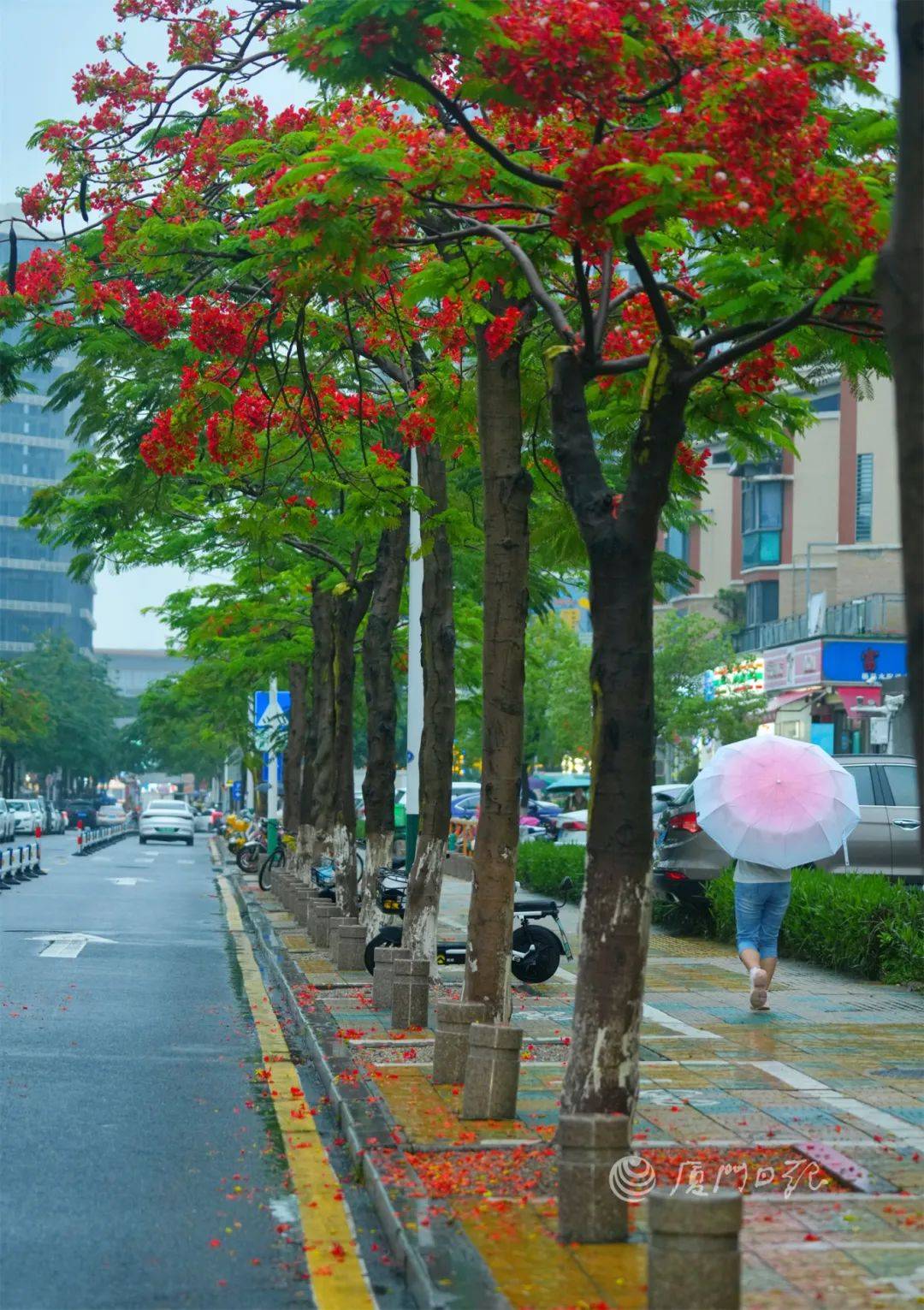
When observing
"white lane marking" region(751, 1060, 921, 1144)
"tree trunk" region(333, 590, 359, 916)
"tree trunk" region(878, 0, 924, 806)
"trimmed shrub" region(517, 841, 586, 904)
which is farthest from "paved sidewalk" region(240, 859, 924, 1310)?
"trimmed shrub" region(517, 841, 586, 904)

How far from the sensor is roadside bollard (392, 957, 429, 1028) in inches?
496

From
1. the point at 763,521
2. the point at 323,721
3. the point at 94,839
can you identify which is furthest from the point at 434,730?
the point at 94,839

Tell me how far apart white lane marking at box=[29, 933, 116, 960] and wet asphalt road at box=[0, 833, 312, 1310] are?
0.19 meters

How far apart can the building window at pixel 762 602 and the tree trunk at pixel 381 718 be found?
137 feet

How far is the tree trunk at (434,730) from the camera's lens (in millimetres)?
14578

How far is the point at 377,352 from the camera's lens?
15.0 metres

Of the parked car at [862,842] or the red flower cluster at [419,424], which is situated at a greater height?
the red flower cluster at [419,424]

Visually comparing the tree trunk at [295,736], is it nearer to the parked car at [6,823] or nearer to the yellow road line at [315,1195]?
the parked car at [6,823]

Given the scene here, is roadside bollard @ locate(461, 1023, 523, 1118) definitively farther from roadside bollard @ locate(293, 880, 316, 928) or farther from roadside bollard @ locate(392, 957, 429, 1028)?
roadside bollard @ locate(293, 880, 316, 928)

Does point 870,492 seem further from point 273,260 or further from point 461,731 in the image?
point 273,260

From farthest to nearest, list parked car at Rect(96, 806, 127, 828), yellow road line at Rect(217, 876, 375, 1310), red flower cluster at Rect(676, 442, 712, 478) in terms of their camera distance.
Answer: parked car at Rect(96, 806, 127, 828) < red flower cluster at Rect(676, 442, 712, 478) < yellow road line at Rect(217, 876, 375, 1310)

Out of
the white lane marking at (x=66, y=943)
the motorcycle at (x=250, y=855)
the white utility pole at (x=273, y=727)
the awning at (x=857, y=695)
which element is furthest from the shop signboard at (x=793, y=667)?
the white lane marking at (x=66, y=943)

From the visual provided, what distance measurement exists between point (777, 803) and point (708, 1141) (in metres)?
5.61

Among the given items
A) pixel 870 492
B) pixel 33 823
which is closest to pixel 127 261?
pixel 870 492
